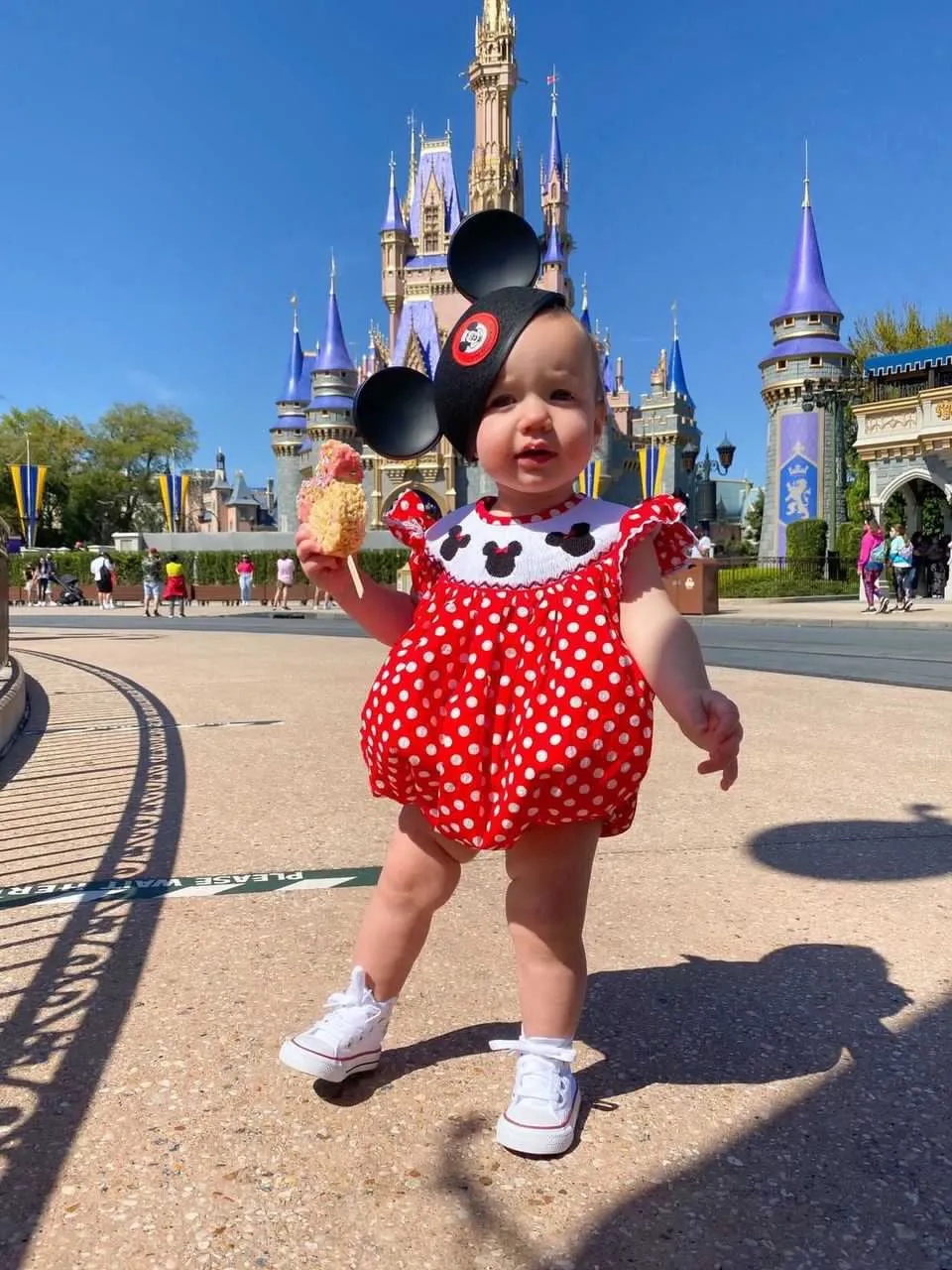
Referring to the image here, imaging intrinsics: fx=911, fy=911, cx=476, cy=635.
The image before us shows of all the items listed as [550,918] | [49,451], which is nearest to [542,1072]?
[550,918]

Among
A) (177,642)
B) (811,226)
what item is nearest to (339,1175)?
(177,642)

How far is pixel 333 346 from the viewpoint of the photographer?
50469mm

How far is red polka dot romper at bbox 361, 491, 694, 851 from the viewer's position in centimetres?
160

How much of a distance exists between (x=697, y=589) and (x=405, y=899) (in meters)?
17.6

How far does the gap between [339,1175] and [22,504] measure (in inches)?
1362

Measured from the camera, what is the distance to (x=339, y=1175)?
1.45m

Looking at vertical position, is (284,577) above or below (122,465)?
below

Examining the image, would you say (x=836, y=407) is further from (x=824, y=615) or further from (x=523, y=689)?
(x=523, y=689)

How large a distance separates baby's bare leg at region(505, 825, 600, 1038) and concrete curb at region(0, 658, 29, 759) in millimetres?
4110

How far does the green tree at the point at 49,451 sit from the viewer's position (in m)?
53.6

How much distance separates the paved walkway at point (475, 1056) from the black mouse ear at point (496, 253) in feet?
5.42

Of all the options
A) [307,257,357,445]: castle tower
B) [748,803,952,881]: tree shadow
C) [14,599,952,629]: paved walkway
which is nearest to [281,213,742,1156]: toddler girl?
[748,803,952,881]: tree shadow

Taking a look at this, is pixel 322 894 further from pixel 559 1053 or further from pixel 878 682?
pixel 878 682

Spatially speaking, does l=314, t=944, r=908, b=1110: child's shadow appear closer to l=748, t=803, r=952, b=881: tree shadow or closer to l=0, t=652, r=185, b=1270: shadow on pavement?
l=0, t=652, r=185, b=1270: shadow on pavement
